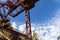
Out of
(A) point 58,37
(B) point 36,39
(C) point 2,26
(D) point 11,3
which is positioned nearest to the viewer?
(C) point 2,26

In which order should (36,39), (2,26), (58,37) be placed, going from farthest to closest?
1. (58,37)
2. (36,39)
3. (2,26)

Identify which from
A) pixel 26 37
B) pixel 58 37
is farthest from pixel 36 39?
pixel 26 37

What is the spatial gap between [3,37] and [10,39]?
1.08m

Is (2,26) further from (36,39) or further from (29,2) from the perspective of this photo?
(36,39)

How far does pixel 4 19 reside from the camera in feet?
95.2

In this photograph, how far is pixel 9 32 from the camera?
27.5 m

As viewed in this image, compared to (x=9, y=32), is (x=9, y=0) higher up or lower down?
higher up

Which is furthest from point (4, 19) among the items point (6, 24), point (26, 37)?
point (26, 37)

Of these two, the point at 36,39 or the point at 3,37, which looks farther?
the point at 36,39

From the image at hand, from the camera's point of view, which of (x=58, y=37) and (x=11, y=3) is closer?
(x=11, y=3)

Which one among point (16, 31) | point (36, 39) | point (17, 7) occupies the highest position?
point (17, 7)

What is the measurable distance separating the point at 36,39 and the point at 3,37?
18.1 metres

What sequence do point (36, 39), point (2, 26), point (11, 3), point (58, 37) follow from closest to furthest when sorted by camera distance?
point (2, 26), point (11, 3), point (36, 39), point (58, 37)

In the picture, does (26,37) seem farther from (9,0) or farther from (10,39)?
(9,0)
